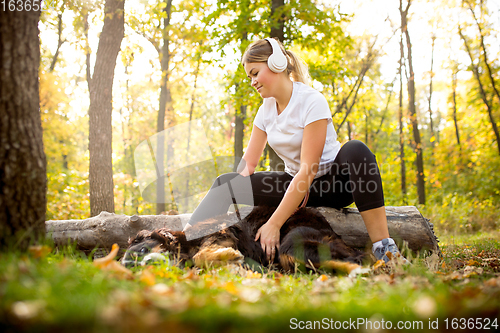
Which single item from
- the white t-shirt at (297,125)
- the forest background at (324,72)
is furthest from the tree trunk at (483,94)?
the white t-shirt at (297,125)

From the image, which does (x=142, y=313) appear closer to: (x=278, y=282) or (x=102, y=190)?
(x=278, y=282)

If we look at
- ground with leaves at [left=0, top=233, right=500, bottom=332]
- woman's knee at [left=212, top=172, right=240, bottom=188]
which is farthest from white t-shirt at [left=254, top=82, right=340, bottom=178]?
ground with leaves at [left=0, top=233, right=500, bottom=332]

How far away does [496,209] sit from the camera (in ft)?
29.7

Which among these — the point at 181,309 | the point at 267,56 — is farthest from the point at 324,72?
the point at 181,309

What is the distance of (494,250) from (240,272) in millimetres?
3150

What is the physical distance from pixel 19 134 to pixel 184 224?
2.07 m

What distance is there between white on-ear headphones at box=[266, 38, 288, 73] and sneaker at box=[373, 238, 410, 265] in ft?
5.85

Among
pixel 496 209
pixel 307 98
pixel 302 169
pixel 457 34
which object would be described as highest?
pixel 457 34

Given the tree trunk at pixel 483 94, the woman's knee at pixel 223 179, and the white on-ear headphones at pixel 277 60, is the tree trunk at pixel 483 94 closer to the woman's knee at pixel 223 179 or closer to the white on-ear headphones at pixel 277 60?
the white on-ear headphones at pixel 277 60

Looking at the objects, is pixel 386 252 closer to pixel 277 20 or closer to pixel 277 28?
pixel 277 28

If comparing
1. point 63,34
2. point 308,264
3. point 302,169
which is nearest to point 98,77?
point 302,169

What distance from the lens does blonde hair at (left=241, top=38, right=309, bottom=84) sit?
9.80ft

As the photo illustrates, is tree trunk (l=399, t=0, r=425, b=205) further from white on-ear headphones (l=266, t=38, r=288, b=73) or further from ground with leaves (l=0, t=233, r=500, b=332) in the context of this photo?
ground with leaves (l=0, t=233, r=500, b=332)

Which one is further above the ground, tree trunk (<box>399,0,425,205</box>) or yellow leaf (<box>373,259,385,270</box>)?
tree trunk (<box>399,0,425,205</box>)
